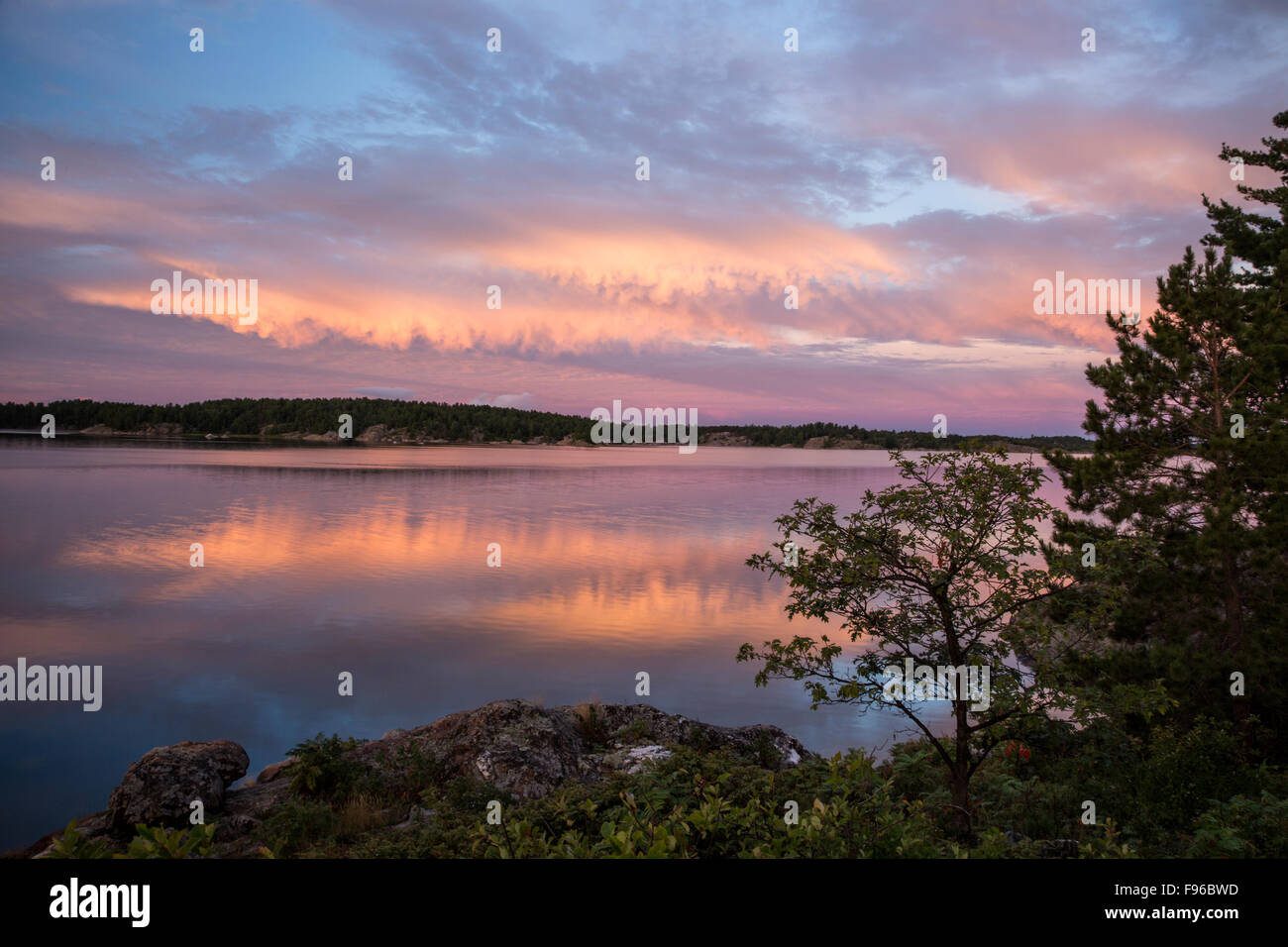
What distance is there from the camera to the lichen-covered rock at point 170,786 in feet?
34.1

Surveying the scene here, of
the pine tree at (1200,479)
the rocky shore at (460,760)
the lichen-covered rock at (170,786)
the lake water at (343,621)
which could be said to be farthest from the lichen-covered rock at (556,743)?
the pine tree at (1200,479)

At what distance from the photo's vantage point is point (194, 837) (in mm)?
4070

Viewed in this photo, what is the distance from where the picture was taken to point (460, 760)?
40.4 ft

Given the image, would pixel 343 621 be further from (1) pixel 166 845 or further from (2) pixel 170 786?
(1) pixel 166 845

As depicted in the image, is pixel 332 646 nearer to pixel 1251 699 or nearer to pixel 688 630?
pixel 688 630

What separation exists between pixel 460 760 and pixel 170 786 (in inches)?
164

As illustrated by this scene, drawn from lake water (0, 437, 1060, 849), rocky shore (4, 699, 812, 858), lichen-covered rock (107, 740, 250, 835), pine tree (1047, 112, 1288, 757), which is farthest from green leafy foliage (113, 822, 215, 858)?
pine tree (1047, 112, 1288, 757)

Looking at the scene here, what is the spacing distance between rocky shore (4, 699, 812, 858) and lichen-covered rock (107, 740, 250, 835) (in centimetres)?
1

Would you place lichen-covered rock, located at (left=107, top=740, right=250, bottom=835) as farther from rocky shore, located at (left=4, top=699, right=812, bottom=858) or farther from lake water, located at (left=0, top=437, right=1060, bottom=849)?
lake water, located at (left=0, top=437, right=1060, bottom=849)

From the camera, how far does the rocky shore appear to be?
10.6m

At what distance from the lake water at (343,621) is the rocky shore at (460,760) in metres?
2.78

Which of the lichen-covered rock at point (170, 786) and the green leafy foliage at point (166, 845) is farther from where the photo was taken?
the lichen-covered rock at point (170, 786)

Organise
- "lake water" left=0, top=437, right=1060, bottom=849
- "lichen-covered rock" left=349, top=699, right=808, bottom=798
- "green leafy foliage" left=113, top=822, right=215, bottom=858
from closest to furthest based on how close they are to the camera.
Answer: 1. "green leafy foliage" left=113, top=822, right=215, bottom=858
2. "lichen-covered rock" left=349, top=699, right=808, bottom=798
3. "lake water" left=0, top=437, right=1060, bottom=849

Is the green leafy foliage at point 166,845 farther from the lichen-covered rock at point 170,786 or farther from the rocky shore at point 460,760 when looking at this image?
the lichen-covered rock at point 170,786
